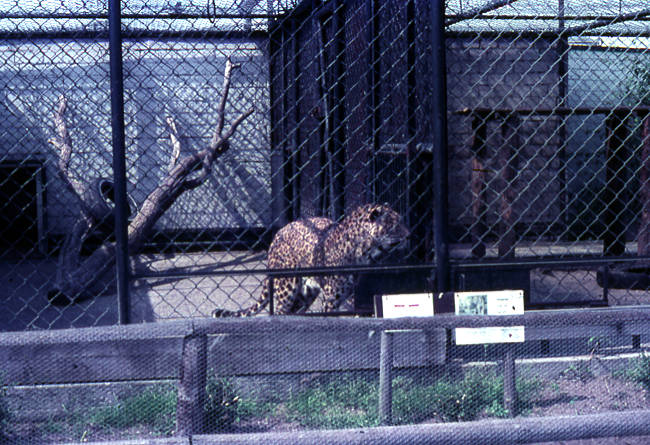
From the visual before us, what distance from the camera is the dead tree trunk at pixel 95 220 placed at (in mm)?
6219

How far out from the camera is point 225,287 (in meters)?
6.63

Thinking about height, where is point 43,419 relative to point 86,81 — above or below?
below

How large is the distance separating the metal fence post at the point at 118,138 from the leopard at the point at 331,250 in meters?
1.41

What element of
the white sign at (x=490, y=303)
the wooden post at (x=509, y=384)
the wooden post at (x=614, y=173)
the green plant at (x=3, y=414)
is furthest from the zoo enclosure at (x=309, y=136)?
the green plant at (x=3, y=414)

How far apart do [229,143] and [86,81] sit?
72.0 inches

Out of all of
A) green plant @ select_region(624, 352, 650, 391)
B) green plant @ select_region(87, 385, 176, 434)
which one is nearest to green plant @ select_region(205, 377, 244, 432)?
green plant @ select_region(87, 385, 176, 434)

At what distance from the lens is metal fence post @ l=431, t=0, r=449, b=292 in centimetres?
254

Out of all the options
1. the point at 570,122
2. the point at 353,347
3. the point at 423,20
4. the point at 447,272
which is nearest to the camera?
the point at 353,347

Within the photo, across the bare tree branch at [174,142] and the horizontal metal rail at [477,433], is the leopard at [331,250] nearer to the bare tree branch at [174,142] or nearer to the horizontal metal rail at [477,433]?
the horizontal metal rail at [477,433]

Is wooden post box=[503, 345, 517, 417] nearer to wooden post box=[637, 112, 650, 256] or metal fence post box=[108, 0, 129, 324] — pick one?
metal fence post box=[108, 0, 129, 324]

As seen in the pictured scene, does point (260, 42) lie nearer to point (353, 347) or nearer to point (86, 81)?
point (86, 81)

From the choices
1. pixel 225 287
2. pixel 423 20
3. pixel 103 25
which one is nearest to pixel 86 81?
pixel 103 25

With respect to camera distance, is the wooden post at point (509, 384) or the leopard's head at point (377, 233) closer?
the wooden post at point (509, 384)

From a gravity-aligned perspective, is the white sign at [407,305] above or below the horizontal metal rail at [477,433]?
above
